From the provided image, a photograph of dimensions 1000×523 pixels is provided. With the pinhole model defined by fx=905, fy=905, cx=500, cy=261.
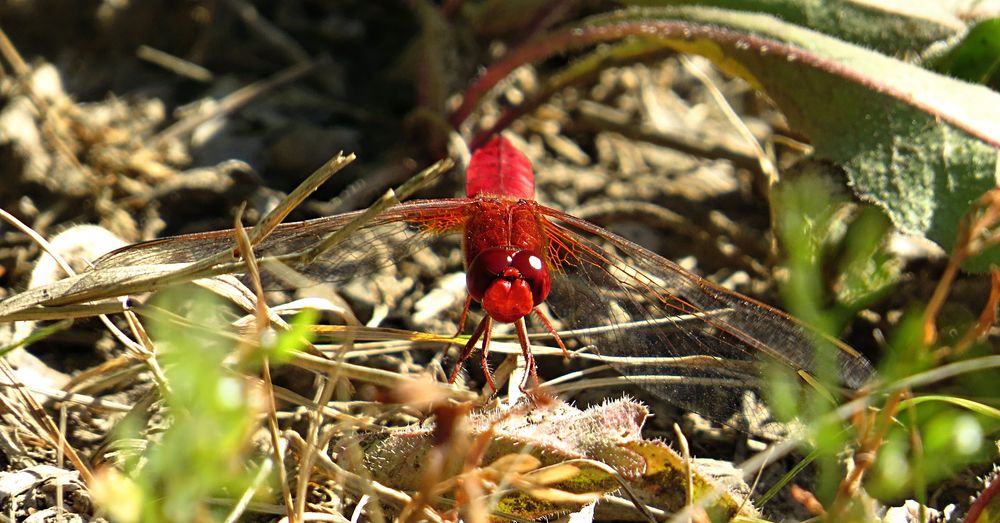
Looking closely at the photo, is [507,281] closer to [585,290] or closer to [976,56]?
[585,290]

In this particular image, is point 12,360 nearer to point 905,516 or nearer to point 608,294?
point 608,294

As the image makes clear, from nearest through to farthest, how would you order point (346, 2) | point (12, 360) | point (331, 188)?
point (12, 360) < point (331, 188) < point (346, 2)

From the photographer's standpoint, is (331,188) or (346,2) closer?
(331,188)

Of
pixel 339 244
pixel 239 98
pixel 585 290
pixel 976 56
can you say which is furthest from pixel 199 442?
pixel 976 56

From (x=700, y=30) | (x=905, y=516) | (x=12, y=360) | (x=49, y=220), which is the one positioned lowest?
(x=905, y=516)

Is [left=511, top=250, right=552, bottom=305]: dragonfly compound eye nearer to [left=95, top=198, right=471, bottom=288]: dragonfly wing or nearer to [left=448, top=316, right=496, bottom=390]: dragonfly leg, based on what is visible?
[left=448, top=316, right=496, bottom=390]: dragonfly leg

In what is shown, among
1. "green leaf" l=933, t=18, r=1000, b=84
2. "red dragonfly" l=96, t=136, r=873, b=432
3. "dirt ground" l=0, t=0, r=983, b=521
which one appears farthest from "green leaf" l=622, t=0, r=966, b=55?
"red dragonfly" l=96, t=136, r=873, b=432

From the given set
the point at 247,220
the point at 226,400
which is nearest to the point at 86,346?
the point at 247,220
